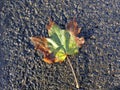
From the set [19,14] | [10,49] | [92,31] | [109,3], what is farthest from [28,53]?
[109,3]

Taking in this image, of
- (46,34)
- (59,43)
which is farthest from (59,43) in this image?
(46,34)

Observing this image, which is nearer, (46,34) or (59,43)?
(59,43)

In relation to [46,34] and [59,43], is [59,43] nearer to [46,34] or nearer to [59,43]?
[59,43]

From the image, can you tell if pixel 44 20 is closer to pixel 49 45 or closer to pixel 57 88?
pixel 49 45
